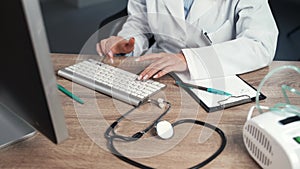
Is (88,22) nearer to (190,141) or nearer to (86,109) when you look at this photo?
(86,109)

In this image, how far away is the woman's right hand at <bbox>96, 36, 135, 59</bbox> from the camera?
1185 mm

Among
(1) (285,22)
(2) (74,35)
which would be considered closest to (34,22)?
(1) (285,22)

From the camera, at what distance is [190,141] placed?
80 cm

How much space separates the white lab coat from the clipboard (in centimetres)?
3

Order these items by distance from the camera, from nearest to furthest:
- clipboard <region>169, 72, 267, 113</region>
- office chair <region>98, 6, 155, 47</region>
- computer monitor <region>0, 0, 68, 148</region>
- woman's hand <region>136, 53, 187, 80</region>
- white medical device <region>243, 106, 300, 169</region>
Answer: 1. computer monitor <region>0, 0, 68, 148</region>
2. white medical device <region>243, 106, 300, 169</region>
3. clipboard <region>169, 72, 267, 113</region>
4. woman's hand <region>136, 53, 187, 80</region>
5. office chair <region>98, 6, 155, 47</region>

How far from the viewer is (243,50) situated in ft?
3.75

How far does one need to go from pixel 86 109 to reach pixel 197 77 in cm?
33

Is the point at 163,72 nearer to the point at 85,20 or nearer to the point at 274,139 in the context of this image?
the point at 274,139

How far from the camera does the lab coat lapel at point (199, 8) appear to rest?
1.35 meters

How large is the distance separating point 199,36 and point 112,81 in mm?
484

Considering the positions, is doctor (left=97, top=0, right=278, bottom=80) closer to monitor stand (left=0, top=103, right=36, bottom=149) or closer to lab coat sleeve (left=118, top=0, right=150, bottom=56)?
lab coat sleeve (left=118, top=0, right=150, bottom=56)

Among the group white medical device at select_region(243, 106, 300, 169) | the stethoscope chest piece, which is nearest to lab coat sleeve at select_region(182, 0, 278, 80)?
the stethoscope chest piece

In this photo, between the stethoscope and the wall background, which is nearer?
the stethoscope

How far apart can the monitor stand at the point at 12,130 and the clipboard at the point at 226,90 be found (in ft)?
1.36
